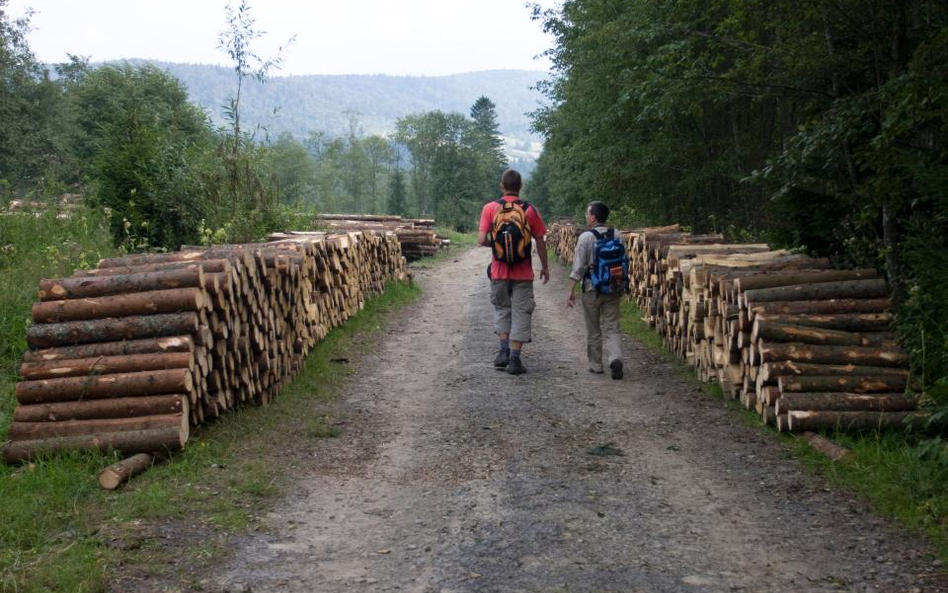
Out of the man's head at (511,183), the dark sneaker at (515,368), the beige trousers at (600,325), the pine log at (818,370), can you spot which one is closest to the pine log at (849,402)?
the pine log at (818,370)

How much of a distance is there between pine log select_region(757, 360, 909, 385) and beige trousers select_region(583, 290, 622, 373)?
276 cm

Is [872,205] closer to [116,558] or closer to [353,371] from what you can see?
[353,371]

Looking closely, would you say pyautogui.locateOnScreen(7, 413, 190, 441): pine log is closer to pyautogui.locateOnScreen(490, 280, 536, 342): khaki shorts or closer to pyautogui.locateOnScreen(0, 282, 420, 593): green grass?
pyautogui.locateOnScreen(0, 282, 420, 593): green grass

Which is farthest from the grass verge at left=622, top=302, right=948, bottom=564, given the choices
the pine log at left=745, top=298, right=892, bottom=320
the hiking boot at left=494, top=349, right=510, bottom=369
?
the hiking boot at left=494, top=349, right=510, bottom=369

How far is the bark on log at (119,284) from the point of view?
704cm

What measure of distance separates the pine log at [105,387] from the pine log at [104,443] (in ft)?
1.07

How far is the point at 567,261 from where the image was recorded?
3259 cm

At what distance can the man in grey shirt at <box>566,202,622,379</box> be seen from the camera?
10164mm

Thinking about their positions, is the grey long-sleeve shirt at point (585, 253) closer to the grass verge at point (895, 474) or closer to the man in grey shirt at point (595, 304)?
the man in grey shirt at point (595, 304)

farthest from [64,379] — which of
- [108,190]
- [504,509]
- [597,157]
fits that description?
[597,157]

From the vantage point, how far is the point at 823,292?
8.14m

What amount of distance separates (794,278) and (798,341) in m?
1.00

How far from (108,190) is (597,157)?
38.0ft

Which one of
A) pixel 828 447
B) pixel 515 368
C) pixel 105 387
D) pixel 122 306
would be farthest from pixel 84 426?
pixel 828 447
